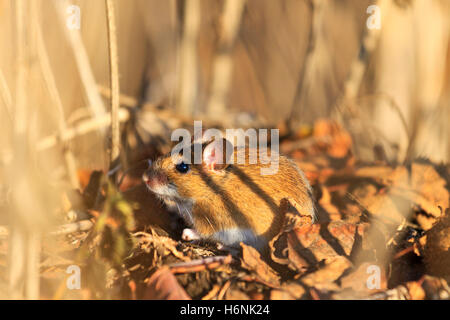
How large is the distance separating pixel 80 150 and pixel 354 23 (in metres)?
3.82

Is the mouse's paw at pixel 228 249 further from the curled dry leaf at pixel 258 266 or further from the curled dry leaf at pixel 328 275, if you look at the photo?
the curled dry leaf at pixel 328 275

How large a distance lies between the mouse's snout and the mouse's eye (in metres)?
0.10

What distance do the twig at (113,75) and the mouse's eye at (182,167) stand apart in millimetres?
412

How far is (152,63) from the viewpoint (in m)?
6.42

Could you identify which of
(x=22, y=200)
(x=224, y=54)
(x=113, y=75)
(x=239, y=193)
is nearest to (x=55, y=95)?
(x=113, y=75)

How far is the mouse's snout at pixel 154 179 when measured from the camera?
305cm

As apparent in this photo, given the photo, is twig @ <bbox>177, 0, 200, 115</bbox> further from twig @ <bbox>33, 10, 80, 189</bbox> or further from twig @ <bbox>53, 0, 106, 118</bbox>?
twig @ <bbox>33, 10, 80, 189</bbox>

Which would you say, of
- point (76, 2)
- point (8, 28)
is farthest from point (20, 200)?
point (76, 2)

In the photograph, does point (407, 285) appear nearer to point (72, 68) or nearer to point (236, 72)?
point (72, 68)

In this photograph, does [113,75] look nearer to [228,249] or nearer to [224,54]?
[228,249]

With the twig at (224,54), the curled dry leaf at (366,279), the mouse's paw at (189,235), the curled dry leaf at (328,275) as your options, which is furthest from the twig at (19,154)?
the twig at (224,54)

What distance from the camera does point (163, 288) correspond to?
7.40ft

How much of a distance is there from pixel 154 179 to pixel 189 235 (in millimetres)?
446

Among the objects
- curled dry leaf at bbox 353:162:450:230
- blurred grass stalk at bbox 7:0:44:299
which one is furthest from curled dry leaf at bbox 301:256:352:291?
blurred grass stalk at bbox 7:0:44:299
